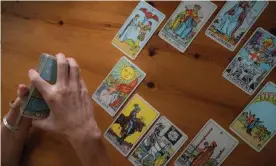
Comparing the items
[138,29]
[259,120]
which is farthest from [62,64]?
[259,120]

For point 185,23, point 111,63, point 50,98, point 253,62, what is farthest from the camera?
point 111,63

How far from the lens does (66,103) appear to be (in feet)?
3.18

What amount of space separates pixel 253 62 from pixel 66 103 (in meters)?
0.59

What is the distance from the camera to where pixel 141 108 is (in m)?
1.19

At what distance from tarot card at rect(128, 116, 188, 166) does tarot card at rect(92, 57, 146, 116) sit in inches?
6.2

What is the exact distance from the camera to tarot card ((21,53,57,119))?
0.97 m

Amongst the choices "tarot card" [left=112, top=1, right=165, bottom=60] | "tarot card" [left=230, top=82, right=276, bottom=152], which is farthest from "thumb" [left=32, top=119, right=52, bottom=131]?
"tarot card" [left=230, top=82, right=276, bottom=152]

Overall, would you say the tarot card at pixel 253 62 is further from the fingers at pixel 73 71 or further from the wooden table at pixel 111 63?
the fingers at pixel 73 71

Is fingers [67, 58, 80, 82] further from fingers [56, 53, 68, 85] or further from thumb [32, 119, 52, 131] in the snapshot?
thumb [32, 119, 52, 131]

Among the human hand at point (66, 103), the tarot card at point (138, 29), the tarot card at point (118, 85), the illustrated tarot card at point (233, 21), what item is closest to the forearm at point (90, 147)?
the human hand at point (66, 103)

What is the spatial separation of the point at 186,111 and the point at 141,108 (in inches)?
6.4

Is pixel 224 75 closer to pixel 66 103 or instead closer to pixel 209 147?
pixel 209 147

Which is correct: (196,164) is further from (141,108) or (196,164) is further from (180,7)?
(180,7)

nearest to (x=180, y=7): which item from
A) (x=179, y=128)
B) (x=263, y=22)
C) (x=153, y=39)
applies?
(x=153, y=39)
